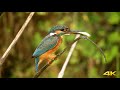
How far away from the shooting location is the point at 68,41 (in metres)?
3.30

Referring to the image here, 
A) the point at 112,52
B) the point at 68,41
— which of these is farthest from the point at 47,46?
the point at 112,52

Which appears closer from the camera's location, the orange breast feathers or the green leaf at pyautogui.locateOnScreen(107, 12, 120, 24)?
the orange breast feathers

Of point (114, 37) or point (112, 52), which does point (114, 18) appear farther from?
point (112, 52)

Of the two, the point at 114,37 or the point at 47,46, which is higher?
the point at 114,37

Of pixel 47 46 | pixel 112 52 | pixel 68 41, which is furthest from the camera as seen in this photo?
pixel 112 52

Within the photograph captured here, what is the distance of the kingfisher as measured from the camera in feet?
5.31

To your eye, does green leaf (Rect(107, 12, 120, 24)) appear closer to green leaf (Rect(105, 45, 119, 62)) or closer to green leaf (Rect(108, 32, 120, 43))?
green leaf (Rect(108, 32, 120, 43))

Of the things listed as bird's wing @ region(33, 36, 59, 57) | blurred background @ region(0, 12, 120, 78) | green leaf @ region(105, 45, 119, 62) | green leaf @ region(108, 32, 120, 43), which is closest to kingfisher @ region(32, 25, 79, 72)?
bird's wing @ region(33, 36, 59, 57)

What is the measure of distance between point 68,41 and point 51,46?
65.3 inches

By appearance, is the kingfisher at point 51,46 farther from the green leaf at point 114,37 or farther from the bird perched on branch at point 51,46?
the green leaf at point 114,37

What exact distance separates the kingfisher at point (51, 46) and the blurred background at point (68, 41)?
131 centimetres

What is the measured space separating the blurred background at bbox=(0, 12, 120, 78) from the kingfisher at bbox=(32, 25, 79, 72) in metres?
1.31

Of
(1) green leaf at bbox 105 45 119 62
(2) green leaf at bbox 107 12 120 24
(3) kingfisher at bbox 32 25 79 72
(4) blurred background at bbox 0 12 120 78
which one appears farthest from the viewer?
(2) green leaf at bbox 107 12 120 24
